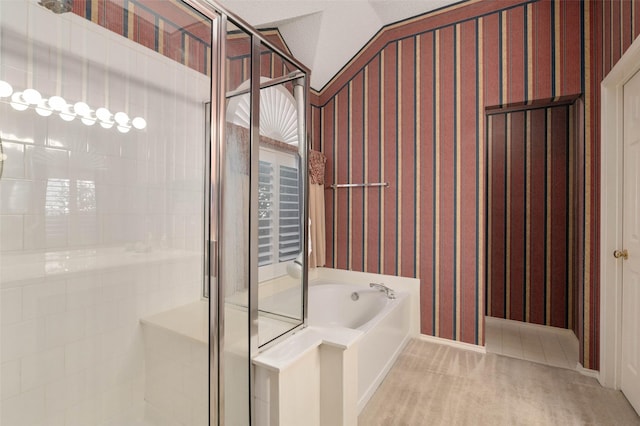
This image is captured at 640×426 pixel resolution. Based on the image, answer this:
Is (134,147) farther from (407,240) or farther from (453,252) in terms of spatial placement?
(453,252)

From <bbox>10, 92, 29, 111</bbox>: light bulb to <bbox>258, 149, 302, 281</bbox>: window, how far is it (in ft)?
3.10

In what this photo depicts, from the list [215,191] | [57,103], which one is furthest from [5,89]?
[215,191]

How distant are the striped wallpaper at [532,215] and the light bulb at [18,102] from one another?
3.62m

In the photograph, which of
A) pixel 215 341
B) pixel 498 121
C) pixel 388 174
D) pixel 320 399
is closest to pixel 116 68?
pixel 215 341

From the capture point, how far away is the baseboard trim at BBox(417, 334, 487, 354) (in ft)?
8.50

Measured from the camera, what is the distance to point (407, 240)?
2938mm

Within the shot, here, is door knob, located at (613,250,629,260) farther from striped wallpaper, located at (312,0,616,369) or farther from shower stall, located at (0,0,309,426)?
shower stall, located at (0,0,309,426)

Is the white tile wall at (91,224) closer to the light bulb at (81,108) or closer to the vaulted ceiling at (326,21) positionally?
the light bulb at (81,108)

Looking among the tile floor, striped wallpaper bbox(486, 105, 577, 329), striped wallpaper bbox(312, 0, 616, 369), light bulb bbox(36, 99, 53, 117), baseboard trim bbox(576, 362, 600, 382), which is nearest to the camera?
light bulb bbox(36, 99, 53, 117)

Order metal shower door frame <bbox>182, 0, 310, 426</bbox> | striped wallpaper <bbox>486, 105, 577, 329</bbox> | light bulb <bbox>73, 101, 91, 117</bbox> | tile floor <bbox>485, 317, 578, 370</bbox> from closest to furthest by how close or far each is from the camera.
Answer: metal shower door frame <bbox>182, 0, 310, 426</bbox>
light bulb <bbox>73, 101, 91, 117</bbox>
tile floor <bbox>485, 317, 578, 370</bbox>
striped wallpaper <bbox>486, 105, 577, 329</bbox>

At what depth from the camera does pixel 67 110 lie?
54.2 inches

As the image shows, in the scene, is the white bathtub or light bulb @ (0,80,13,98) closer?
light bulb @ (0,80,13,98)

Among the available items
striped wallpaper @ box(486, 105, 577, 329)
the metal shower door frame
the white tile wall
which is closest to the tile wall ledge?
the white tile wall

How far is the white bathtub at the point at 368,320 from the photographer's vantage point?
1.93 m
